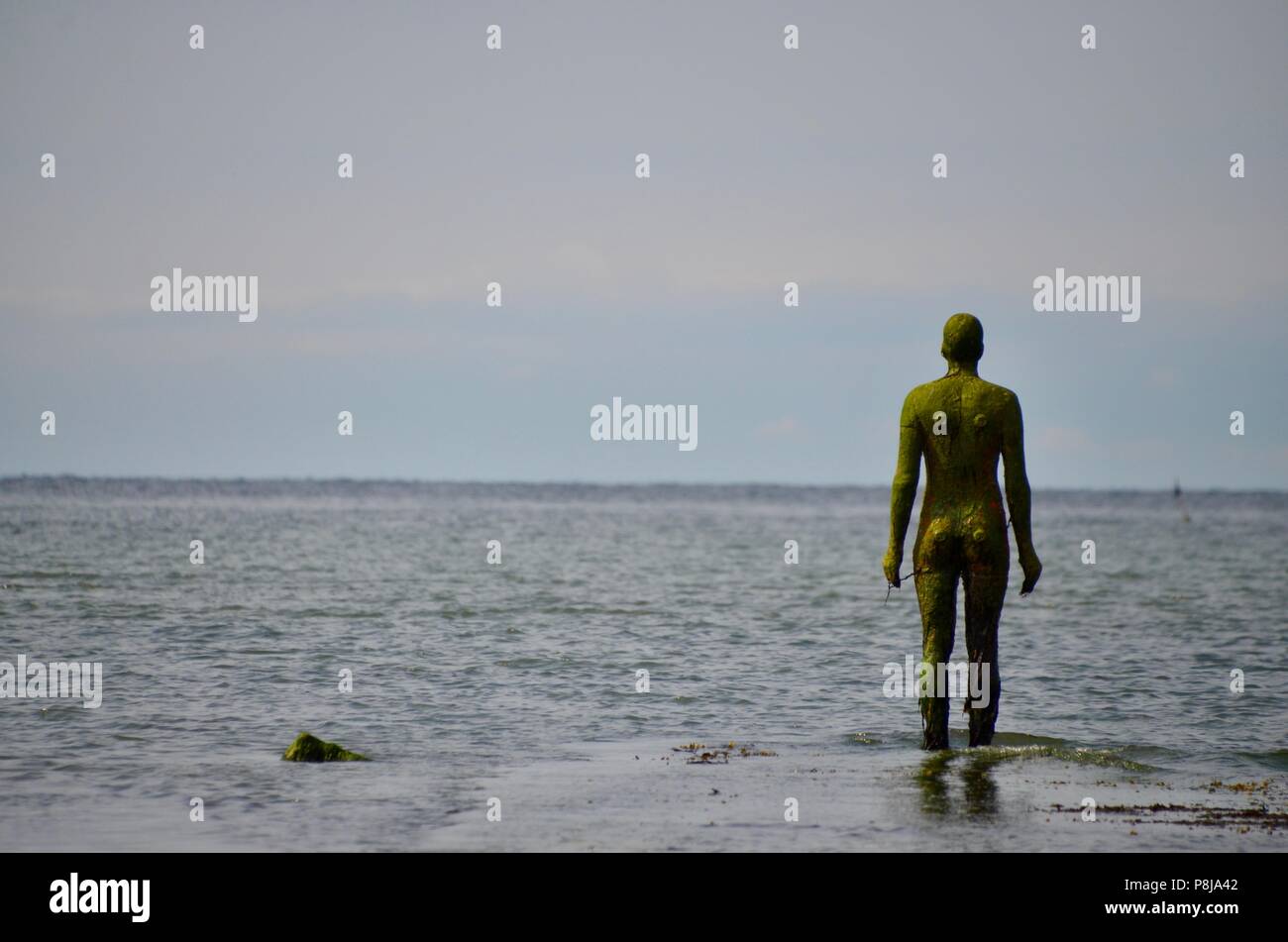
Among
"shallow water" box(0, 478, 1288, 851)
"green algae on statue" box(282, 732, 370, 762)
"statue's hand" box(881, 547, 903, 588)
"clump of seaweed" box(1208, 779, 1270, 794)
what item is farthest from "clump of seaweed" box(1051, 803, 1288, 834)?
"green algae on statue" box(282, 732, 370, 762)

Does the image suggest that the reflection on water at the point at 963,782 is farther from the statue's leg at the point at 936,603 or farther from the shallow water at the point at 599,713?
the statue's leg at the point at 936,603

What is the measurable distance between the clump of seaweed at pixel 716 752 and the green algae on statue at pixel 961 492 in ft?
6.26

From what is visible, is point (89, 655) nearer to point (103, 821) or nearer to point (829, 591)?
point (103, 821)

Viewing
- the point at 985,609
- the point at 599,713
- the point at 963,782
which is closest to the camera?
the point at 963,782

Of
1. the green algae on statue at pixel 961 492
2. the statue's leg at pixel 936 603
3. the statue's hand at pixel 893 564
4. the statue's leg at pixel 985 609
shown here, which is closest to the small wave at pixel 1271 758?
the statue's leg at pixel 985 609

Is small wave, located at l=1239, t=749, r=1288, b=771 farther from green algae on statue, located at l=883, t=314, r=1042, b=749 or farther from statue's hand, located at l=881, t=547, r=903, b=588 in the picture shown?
statue's hand, located at l=881, t=547, r=903, b=588

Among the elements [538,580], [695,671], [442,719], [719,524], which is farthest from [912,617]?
[719,524]

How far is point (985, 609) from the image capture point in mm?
11586

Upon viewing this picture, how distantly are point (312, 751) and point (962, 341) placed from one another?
21.0 ft

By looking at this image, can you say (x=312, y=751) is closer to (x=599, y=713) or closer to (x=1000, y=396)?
(x=599, y=713)

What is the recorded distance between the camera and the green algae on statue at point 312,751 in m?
12.0

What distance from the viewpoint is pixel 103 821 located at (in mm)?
9680

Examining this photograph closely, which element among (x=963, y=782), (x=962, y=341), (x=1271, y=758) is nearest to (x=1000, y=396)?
(x=962, y=341)

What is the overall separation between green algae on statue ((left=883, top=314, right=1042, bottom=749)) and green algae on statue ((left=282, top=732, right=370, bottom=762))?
4864 millimetres
